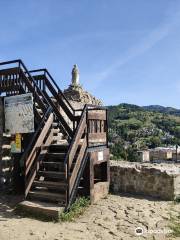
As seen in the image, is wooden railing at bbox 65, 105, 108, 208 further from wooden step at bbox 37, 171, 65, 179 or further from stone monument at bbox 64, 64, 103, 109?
stone monument at bbox 64, 64, 103, 109

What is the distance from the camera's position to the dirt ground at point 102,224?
638 centimetres

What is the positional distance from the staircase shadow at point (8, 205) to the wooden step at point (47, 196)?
60 cm

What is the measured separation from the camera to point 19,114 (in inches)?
392

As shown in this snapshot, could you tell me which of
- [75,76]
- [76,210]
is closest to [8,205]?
[76,210]

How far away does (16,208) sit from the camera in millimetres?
7902

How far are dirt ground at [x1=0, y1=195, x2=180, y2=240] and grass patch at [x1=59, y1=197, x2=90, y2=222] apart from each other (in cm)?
15

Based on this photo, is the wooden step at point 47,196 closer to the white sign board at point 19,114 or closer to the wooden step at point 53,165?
the wooden step at point 53,165

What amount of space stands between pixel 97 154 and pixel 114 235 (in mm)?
3169

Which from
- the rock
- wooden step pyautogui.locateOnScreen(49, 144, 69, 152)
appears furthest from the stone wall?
the rock

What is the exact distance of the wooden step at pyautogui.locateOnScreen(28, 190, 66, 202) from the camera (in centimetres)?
776

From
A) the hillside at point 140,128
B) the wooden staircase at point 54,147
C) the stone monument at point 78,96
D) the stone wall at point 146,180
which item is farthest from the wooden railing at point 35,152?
the hillside at point 140,128

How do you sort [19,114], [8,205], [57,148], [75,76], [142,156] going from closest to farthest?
1. [8,205]
2. [57,148]
3. [19,114]
4. [75,76]
5. [142,156]

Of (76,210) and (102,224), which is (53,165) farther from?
(102,224)

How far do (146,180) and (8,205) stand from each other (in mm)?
4019
